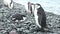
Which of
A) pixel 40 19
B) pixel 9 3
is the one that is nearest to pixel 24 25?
pixel 40 19

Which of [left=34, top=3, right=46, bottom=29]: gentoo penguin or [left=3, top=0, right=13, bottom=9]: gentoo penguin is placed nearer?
[left=34, top=3, right=46, bottom=29]: gentoo penguin

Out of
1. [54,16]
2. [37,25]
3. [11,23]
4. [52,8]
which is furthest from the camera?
[52,8]

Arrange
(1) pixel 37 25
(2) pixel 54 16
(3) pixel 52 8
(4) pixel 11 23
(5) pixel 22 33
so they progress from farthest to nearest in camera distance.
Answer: (3) pixel 52 8 < (2) pixel 54 16 < (4) pixel 11 23 < (1) pixel 37 25 < (5) pixel 22 33

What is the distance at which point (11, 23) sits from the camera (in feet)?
15.3

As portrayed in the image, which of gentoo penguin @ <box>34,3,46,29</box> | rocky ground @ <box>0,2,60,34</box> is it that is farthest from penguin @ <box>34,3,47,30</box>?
rocky ground @ <box>0,2,60,34</box>

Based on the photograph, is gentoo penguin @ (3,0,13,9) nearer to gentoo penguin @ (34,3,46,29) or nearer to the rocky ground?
the rocky ground

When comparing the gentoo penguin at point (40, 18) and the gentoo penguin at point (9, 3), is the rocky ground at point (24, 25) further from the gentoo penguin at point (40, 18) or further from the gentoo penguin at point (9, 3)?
the gentoo penguin at point (9, 3)

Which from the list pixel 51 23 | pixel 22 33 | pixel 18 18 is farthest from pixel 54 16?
pixel 22 33

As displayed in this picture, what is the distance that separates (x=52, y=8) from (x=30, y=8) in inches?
43.4

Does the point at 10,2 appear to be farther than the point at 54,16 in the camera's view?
Yes

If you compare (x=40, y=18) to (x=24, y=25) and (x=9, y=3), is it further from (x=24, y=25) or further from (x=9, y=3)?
(x=9, y=3)

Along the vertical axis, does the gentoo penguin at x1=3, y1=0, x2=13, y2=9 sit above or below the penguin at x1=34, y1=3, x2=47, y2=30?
above

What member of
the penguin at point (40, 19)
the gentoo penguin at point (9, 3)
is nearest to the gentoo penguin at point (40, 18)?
the penguin at point (40, 19)

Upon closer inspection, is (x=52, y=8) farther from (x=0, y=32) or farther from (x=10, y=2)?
(x=0, y=32)
